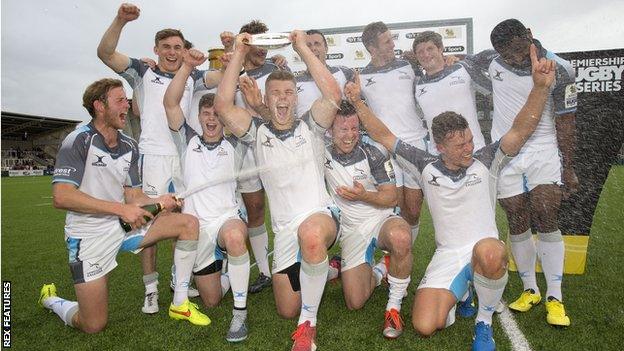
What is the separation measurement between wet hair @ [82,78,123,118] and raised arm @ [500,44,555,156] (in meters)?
2.65

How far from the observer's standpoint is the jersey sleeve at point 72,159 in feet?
9.32

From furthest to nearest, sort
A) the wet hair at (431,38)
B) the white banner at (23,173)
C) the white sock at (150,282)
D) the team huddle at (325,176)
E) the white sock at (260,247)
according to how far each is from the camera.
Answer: the white banner at (23,173), the white sock at (260,247), the wet hair at (431,38), the white sock at (150,282), the team huddle at (325,176)

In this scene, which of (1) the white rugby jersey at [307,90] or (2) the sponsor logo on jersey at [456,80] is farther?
(1) the white rugby jersey at [307,90]

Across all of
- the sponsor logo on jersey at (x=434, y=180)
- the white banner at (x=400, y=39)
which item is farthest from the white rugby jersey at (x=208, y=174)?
the white banner at (x=400, y=39)

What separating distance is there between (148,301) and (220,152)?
1.25 metres

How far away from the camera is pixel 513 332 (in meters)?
2.74

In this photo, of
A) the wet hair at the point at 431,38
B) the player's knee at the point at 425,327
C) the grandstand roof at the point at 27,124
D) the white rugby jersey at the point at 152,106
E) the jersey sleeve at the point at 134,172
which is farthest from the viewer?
the grandstand roof at the point at 27,124

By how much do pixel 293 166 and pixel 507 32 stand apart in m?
1.81

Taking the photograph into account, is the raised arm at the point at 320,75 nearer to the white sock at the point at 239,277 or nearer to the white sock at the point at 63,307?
the white sock at the point at 239,277

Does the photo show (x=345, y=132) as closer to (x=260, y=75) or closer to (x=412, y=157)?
(x=412, y=157)

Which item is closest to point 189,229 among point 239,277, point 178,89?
point 239,277

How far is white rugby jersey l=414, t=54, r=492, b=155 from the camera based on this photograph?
354 cm

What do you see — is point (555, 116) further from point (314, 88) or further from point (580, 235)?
point (314, 88)

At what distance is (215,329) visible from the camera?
2977 millimetres
